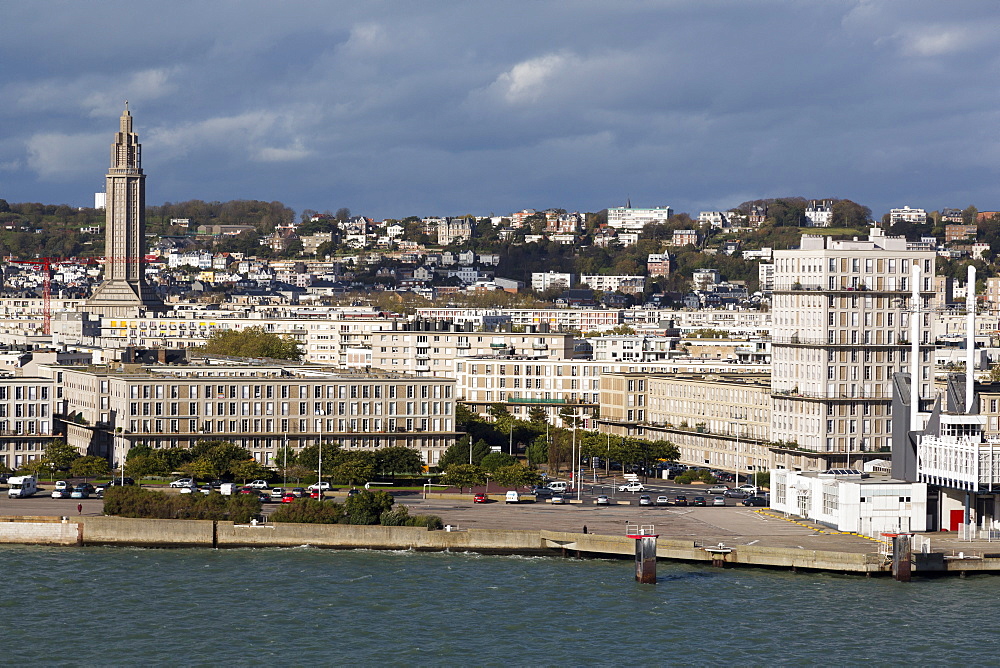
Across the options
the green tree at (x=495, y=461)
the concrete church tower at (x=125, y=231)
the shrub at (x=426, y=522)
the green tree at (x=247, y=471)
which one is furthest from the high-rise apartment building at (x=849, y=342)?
the concrete church tower at (x=125, y=231)

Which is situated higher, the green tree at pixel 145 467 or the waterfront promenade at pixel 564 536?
the green tree at pixel 145 467

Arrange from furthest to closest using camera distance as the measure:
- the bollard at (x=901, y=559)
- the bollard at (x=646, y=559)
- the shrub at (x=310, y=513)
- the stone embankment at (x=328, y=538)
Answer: the shrub at (x=310, y=513), the stone embankment at (x=328, y=538), the bollard at (x=901, y=559), the bollard at (x=646, y=559)

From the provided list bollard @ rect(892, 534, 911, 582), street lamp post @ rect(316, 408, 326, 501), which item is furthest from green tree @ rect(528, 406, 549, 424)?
bollard @ rect(892, 534, 911, 582)

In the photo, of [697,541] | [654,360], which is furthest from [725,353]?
[697,541]

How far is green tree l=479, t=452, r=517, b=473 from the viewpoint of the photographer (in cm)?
7756

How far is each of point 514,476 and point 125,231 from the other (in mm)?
105290

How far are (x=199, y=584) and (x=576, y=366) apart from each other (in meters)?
47.6

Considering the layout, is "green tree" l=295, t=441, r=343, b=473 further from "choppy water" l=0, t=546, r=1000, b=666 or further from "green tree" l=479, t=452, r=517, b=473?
"choppy water" l=0, t=546, r=1000, b=666

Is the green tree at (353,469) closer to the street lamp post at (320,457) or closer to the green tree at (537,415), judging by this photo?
the street lamp post at (320,457)

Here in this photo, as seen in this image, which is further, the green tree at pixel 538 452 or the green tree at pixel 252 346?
the green tree at pixel 252 346

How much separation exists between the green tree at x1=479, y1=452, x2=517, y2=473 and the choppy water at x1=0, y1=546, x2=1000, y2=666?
17.4m

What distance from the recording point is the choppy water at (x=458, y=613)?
4772cm

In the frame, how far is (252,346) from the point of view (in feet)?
423

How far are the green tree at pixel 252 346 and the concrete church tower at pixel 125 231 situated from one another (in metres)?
33.1
